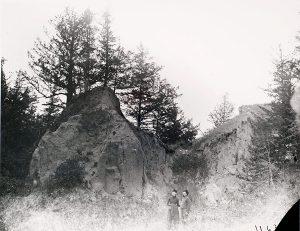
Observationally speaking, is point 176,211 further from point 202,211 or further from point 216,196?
point 216,196

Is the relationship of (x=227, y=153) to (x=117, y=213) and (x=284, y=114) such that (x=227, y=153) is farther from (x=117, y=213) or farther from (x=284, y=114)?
(x=117, y=213)

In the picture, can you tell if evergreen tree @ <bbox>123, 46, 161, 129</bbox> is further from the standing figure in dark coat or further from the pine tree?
the standing figure in dark coat

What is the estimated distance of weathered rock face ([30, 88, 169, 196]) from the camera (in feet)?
66.3

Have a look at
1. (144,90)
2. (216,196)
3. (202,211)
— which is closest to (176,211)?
(202,211)

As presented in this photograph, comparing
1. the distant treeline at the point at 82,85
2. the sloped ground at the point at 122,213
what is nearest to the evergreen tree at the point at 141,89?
the distant treeline at the point at 82,85

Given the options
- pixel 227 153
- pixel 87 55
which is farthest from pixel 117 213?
pixel 87 55

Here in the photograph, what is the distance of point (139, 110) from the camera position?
28172 millimetres

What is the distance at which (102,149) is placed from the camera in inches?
838

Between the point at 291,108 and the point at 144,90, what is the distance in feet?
36.7

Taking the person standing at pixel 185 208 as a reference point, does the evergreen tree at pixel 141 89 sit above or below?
above

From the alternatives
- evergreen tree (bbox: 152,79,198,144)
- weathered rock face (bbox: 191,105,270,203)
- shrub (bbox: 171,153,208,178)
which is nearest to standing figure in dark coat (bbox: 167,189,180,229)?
weathered rock face (bbox: 191,105,270,203)

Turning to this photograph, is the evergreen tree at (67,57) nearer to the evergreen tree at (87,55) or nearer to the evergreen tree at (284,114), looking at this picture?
the evergreen tree at (87,55)

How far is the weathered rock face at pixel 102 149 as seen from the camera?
2020cm

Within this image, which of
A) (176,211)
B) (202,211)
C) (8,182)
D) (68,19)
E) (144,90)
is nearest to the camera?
(176,211)
